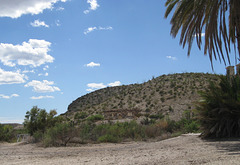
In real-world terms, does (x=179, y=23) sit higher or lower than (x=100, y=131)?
higher

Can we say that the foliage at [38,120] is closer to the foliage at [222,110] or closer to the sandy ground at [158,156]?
the sandy ground at [158,156]

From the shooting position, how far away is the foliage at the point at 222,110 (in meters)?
9.98

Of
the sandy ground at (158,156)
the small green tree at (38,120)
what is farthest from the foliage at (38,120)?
the sandy ground at (158,156)

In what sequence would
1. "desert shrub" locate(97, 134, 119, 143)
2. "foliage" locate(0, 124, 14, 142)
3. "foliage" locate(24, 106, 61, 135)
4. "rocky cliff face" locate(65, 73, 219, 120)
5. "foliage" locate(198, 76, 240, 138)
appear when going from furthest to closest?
"rocky cliff face" locate(65, 73, 219, 120)
"foliage" locate(0, 124, 14, 142)
"foliage" locate(24, 106, 61, 135)
"desert shrub" locate(97, 134, 119, 143)
"foliage" locate(198, 76, 240, 138)

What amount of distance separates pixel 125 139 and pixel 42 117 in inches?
268

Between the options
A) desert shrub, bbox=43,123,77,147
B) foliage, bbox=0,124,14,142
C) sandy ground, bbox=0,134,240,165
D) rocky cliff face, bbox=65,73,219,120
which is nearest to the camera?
sandy ground, bbox=0,134,240,165

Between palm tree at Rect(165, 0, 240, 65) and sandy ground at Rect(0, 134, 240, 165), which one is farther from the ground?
palm tree at Rect(165, 0, 240, 65)

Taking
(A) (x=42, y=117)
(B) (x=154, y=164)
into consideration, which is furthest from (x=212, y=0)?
(A) (x=42, y=117)

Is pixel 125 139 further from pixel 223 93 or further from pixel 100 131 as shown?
pixel 223 93

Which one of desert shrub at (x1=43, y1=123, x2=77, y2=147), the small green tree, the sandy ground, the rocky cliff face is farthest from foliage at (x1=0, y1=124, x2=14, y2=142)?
the rocky cliff face

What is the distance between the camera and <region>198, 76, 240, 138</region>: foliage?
32.8 ft

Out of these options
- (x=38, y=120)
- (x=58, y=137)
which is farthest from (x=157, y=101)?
(x=58, y=137)

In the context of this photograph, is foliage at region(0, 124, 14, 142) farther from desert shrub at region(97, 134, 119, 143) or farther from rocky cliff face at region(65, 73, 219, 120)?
rocky cliff face at region(65, 73, 219, 120)

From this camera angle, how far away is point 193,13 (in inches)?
426
